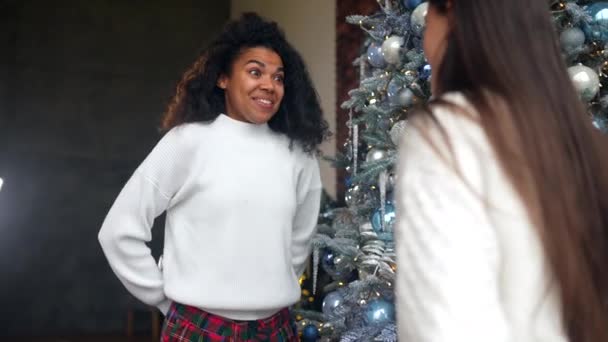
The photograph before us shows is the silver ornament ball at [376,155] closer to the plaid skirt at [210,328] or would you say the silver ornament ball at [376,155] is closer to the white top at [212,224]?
the white top at [212,224]

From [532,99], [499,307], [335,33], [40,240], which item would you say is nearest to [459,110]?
[532,99]

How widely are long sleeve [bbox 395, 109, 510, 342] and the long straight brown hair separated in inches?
1.7

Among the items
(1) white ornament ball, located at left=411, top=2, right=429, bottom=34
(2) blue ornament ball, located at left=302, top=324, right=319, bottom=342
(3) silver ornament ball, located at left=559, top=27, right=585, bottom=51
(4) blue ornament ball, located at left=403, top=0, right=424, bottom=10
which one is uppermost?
(4) blue ornament ball, located at left=403, top=0, right=424, bottom=10

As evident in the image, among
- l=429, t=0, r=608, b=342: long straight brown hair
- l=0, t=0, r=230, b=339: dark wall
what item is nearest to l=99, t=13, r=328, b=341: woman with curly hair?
l=429, t=0, r=608, b=342: long straight brown hair

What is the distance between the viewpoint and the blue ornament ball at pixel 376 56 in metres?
2.22

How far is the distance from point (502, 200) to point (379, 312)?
1.33 metres

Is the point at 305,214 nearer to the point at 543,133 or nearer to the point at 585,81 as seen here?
the point at 585,81

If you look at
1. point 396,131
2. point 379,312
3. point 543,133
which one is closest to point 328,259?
point 379,312

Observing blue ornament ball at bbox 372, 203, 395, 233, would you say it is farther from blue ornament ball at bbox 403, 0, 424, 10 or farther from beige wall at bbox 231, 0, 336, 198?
beige wall at bbox 231, 0, 336, 198

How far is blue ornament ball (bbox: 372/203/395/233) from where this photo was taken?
2156 mm

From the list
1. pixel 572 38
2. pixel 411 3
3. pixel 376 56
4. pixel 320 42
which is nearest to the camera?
pixel 572 38

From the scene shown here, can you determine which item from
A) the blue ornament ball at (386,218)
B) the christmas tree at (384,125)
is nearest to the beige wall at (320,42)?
the christmas tree at (384,125)

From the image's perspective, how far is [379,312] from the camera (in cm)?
205

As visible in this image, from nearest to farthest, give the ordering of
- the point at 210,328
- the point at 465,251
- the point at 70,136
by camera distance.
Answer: the point at 465,251, the point at 210,328, the point at 70,136
